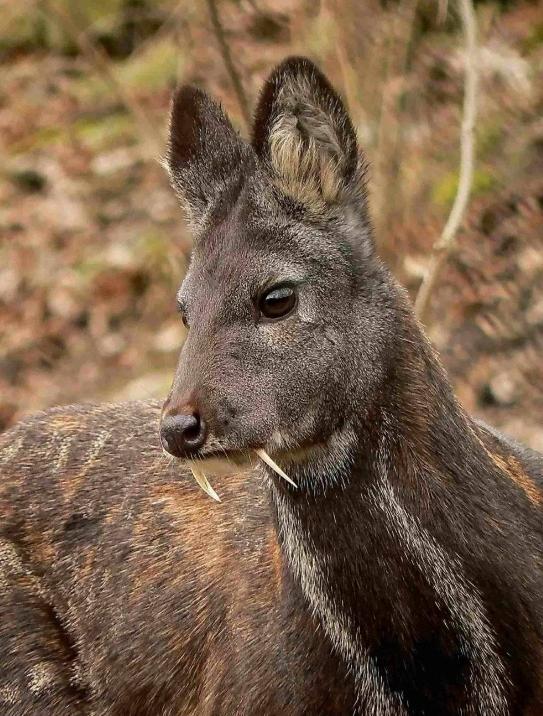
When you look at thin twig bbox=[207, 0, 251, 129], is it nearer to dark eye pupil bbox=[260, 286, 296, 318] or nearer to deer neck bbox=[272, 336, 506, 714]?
dark eye pupil bbox=[260, 286, 296, 318]

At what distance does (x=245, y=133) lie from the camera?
30.1 feet

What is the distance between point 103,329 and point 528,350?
4.67m

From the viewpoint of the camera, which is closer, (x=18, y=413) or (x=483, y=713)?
(x=483, y=713)

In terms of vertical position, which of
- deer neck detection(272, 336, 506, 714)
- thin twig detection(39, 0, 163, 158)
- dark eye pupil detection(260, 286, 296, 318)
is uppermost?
thin twig detection(39, 0, 163, 158)

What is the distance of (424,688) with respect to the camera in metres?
4.66

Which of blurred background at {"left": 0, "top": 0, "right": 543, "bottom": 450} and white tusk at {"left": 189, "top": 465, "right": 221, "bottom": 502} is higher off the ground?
A: blurred background at {"left": 0, "top": 0, "right": 543, "bottom": 450}

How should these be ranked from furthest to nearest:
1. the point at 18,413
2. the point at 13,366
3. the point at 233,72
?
the point at 13,366 < the point at 18,413 < the point at 233,72

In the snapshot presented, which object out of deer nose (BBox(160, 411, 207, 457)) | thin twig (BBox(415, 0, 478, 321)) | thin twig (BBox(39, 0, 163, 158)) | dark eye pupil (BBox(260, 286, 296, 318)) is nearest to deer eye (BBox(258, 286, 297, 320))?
dark eye pupil (BBox(260, 286, 296, 318))

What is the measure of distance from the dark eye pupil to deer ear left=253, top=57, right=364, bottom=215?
15.9 inches

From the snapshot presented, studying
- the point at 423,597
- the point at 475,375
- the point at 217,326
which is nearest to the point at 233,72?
the point at 475,375

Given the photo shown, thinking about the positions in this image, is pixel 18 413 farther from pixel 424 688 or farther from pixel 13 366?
pixel 424 688

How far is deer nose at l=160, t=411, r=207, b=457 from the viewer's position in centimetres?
419

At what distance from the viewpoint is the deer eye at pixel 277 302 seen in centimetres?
448

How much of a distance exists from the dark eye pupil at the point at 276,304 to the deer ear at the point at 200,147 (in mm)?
651
